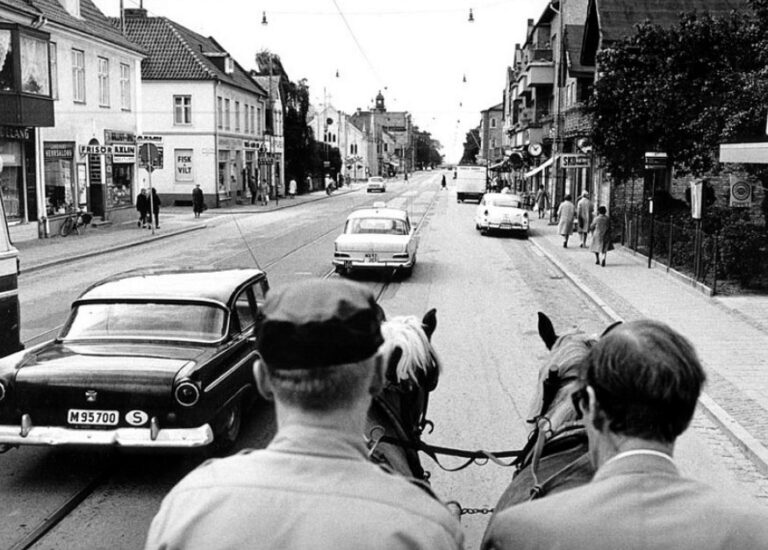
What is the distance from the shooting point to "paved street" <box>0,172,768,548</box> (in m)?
6.47

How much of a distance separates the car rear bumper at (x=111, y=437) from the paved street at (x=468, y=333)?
400 mm

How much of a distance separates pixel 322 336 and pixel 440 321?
39.7 ft

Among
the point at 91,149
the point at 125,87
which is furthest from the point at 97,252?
the point at 125,87

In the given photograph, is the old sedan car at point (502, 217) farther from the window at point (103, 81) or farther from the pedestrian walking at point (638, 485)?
the pedestrian walking at point (638, 485)

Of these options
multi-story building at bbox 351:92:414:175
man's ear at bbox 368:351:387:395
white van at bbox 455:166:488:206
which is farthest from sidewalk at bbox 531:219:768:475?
multi-story building at bbox 351:92:414:175

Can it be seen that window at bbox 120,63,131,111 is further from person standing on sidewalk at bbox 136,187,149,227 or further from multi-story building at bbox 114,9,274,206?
multi-story building at bbox 114,9,274,206

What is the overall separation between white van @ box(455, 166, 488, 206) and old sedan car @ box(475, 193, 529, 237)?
27599 millimetres

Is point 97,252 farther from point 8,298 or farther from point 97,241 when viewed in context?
point 8,298

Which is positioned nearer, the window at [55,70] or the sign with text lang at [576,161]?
the sign with text lang at [576,161]

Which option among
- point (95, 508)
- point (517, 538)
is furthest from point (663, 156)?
point (517, 538)

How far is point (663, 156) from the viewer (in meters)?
20.6

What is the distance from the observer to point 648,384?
2.29m

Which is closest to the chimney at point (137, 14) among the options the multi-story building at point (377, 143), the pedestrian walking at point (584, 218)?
the pedestrian walking at point (584, 218)

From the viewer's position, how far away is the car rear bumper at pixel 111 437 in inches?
247
